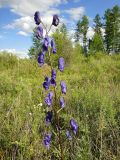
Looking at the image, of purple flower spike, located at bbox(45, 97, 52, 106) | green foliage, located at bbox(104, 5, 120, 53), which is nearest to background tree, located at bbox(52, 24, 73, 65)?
green foliage, located at bbox(104, 5, 120, 53)

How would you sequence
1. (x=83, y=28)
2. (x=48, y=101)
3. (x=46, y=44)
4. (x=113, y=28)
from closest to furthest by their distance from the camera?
(x=46, y=44)
(x=48, y=101)
(x=113, y=28)
(x=83, y=28)

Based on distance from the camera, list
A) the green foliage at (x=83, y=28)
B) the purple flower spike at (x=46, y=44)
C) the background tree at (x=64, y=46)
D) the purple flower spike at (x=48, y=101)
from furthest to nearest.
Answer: the green foliage at (x=83, y=28), the background tree at (x=64, y=46), the purple flower spike at (x=48, y=101), the purple flower spike at (x=46, y=44)

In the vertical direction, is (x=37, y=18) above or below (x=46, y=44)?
above

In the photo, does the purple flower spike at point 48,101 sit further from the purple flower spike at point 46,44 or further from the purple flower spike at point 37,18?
the purple flower spike at point 37,18

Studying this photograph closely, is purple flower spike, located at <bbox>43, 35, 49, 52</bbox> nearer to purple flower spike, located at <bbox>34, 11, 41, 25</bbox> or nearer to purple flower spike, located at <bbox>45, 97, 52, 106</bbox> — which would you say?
purple flower spike, located at <bbox>34, 11, 41, 25</bbox>

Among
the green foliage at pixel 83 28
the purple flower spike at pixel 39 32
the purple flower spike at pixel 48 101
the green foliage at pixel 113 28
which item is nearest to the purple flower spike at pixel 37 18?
the purple flower spike at pixel 39 32

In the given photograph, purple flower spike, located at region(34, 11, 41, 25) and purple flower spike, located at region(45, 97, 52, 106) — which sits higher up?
purple flower spike, located at region(34, 11, 41, 25)

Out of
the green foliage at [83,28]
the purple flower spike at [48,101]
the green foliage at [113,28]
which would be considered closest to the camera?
the purple flower spike at [48,101]

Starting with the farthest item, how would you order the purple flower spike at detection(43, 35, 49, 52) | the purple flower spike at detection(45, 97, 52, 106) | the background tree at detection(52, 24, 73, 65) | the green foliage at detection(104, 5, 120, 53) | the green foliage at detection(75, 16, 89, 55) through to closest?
1. the green foliage at detection(75, 16, 89, 55)
2. the green foliage at detection(104, 5, 120, 53)
3. the background tree at detection(52, 24, 73, 65)
4. the purple flower spike at detection(45, 97, 52, 106)
5. the purple flower spike at detection(43, 35, 49, 52)

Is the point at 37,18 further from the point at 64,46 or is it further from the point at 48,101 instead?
the point at 64,46

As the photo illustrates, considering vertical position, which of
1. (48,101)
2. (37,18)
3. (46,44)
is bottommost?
(48,101)

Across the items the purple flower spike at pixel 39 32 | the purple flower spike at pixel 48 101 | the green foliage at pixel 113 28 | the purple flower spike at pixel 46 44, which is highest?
the green foliage at pixel 113 28

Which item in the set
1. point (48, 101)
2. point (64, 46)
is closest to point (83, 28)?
point (64, 46)

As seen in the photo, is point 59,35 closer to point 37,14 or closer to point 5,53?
point 5,53
